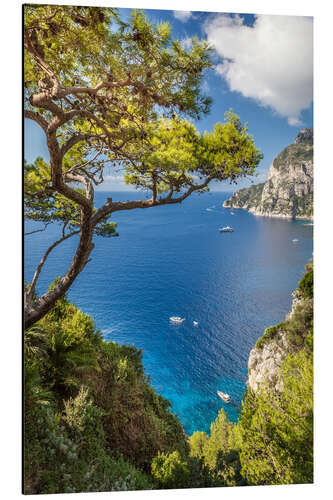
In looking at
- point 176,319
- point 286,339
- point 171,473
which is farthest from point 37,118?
point 176,319

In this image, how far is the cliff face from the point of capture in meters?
2.74

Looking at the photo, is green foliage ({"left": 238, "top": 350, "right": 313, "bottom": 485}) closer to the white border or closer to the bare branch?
the white border

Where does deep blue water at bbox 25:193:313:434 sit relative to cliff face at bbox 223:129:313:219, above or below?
below

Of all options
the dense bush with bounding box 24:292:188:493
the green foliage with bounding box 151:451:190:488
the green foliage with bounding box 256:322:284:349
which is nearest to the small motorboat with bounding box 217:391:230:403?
the green foliage with bounding box 256:322:284:349

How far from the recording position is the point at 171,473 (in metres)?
2.23

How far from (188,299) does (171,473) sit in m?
13.1

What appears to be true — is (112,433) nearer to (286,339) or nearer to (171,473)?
(171,473)

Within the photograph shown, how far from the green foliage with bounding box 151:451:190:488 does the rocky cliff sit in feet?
Result: 4.16

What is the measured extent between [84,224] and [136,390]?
2.66 metres

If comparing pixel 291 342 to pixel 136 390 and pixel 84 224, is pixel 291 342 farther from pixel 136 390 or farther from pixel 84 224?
pixel 84 224

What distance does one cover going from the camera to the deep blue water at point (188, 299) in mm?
9305

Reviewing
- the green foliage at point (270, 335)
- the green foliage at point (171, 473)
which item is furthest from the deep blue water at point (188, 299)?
the green foliage at point (171, 473)
